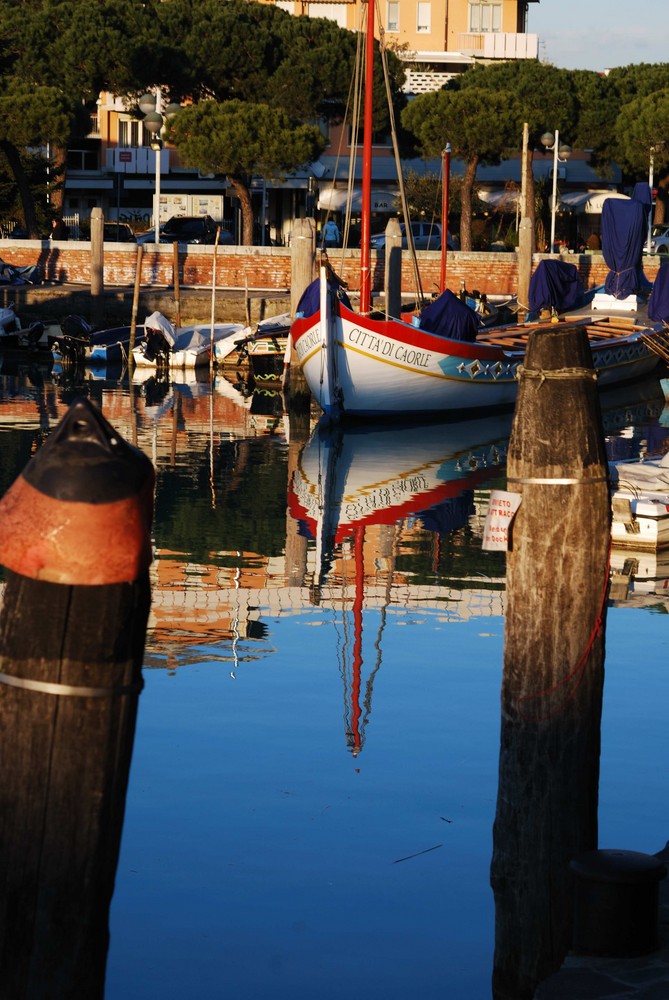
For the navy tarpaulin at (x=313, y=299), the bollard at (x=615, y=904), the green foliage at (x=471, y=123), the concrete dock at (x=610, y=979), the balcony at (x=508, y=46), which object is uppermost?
Result: the balcony at (x=508, y=46)

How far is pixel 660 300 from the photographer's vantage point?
1328 inches

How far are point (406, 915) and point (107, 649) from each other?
13.4 feet

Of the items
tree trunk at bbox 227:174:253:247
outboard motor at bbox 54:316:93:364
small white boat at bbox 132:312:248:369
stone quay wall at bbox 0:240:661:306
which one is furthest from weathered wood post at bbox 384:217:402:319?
tree trunk at bbox 227:174:253:247

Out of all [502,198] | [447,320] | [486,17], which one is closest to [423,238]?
[502,198]

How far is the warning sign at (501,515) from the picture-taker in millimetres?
6133

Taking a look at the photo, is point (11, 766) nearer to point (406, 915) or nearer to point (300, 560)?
point (406, 915)

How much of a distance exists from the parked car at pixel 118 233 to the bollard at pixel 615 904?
44.8 meters

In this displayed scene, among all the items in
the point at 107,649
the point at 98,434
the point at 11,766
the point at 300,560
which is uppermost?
the point at 98,434

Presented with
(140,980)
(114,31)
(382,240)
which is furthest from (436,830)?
(114,31)

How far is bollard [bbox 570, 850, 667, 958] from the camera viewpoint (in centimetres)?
576

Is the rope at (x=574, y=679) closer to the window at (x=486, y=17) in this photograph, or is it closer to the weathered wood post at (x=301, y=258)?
the weathered wood post at (x=301, y=258)

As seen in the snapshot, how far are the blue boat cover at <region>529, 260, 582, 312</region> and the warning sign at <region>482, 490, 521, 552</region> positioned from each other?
30348mm

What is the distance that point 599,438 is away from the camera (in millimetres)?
6250

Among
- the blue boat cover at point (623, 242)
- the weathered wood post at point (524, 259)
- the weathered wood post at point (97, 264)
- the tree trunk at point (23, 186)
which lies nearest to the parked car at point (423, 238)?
the weathered wood post at point (524, 259)
